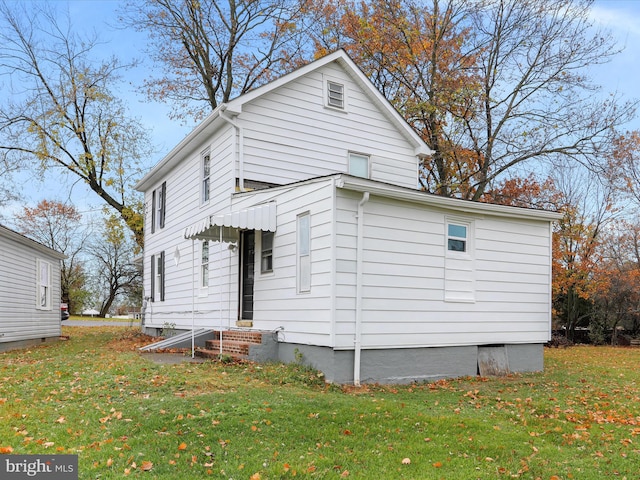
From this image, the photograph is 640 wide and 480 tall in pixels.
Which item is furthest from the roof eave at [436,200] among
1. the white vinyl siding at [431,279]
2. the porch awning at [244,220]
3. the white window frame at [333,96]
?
the white window frame at [333,96]

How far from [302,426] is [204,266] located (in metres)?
9.19

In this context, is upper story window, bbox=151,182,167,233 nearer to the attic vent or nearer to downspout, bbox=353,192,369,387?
the attic vent

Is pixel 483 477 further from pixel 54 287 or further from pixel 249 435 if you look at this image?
pixel 54 287

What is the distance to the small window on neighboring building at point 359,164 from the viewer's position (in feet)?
51.0

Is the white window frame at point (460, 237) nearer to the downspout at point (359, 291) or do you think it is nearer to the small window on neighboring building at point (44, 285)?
the downspout at point (359, 291)

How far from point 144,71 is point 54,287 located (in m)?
12.4

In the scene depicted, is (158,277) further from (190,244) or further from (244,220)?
(244,220)

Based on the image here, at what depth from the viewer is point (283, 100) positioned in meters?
14.3

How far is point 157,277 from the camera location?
63.5ft

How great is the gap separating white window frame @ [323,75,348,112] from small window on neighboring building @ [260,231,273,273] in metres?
4.88

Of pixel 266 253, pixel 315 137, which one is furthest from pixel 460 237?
pixel 315 137

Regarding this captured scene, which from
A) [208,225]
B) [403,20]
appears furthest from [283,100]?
[403,20]

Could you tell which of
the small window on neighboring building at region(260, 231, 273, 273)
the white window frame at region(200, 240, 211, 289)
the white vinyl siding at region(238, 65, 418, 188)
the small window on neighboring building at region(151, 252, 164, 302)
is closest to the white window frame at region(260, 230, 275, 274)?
the small window on neighboring building at region(260, 231, 273, 273)

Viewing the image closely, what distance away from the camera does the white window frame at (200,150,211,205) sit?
15062 mm
